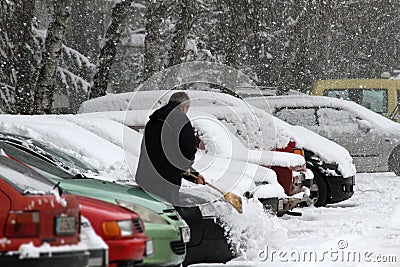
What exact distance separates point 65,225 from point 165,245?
1607 mm

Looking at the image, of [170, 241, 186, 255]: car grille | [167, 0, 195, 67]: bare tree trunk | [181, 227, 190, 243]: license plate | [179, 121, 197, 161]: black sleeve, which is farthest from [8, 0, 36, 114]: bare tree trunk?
[170, 241, 186, 255]: car grille

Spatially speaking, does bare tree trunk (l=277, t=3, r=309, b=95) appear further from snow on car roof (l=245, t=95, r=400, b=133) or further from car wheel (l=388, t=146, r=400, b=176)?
snow on car roof (l=245, t=95, r=400, b=133)

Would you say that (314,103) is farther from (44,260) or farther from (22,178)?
(44,260)

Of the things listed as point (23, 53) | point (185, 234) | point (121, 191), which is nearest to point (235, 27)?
point (23, 53)

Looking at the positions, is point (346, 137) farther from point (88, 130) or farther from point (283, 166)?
point (88, 130)

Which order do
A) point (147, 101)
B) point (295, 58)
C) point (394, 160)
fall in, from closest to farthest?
point (147, 101) → point (394, 160) → point (295, 58)

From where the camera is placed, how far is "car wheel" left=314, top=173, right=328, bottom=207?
44.5ft

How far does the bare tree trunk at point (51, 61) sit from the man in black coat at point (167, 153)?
27.7ft

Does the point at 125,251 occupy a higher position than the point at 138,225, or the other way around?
the point at 138,225

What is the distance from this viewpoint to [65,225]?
529cm

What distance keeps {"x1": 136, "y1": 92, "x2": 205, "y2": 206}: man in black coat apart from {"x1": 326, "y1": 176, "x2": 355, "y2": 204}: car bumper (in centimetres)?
571

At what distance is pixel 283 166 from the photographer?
36.7ft

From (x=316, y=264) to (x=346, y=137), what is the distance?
853 cm

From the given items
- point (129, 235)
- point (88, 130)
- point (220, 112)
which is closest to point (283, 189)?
point (220, 112)
